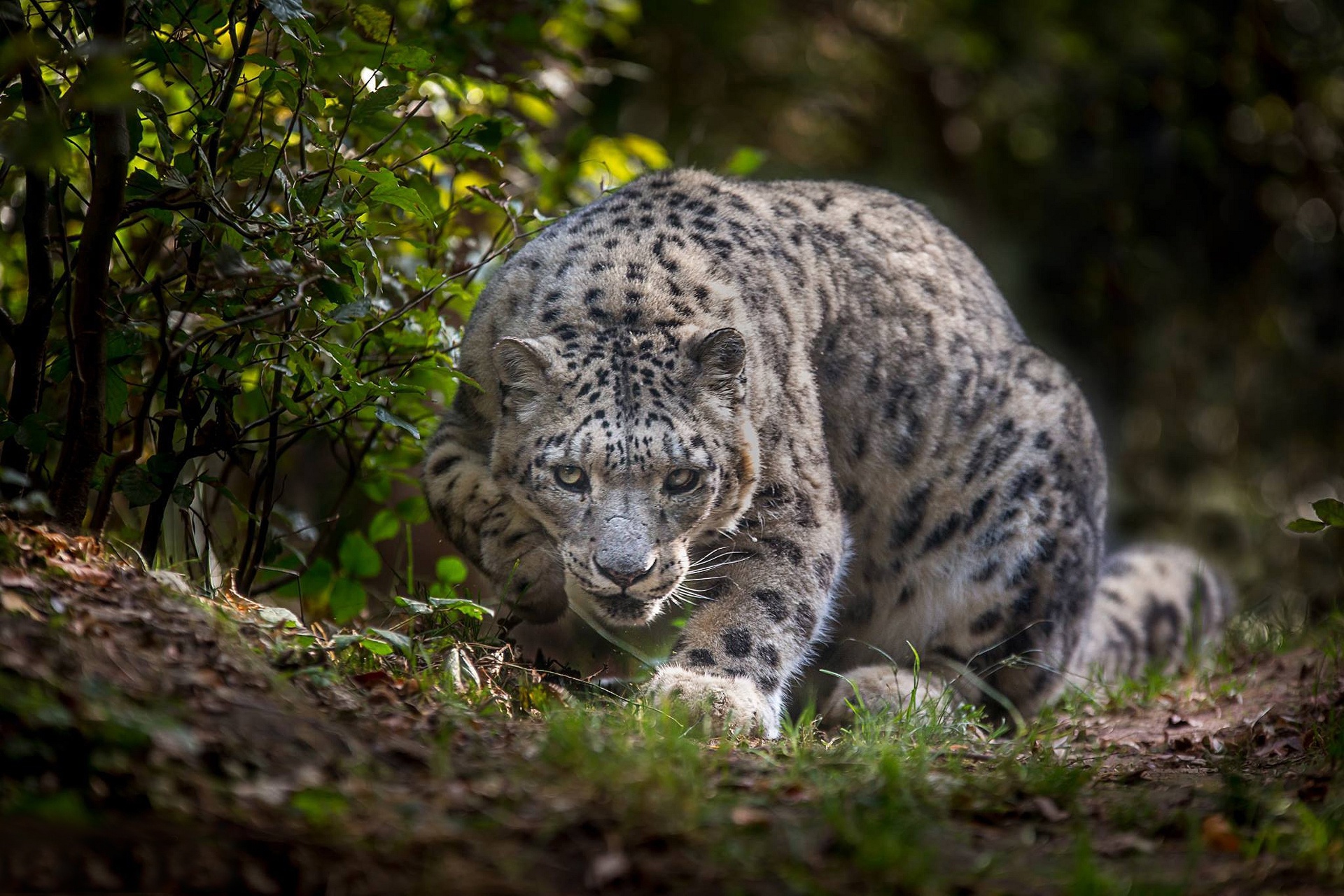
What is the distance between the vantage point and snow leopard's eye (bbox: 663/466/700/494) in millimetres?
4969

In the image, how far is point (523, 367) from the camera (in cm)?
499

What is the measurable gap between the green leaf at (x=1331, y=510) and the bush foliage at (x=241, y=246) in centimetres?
296

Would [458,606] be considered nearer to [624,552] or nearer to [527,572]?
[624,552]

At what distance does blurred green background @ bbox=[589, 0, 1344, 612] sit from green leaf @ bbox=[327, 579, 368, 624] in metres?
5.75

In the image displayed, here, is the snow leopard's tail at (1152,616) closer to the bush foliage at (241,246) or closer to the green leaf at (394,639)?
the bush foliage at (241,246)

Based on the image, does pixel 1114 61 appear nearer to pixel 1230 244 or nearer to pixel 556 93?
pixel 1230 244

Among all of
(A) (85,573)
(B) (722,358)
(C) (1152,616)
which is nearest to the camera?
(A) (85,573)

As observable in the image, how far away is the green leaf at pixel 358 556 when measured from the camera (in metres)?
5.70

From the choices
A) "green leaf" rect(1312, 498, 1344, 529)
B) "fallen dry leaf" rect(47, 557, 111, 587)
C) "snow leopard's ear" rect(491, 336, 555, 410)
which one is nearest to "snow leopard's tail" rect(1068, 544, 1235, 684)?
"green leaf" rect(1312, 498, 1344, 529)

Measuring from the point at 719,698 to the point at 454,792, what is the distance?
6.57 feet

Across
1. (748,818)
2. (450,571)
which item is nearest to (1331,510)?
(748,818)

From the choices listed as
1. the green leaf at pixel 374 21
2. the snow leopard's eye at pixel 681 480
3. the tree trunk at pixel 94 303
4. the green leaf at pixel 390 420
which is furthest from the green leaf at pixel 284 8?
the snow leopard's eye at pixel 681 480

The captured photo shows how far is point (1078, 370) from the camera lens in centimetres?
1136

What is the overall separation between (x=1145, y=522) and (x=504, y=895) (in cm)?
962
